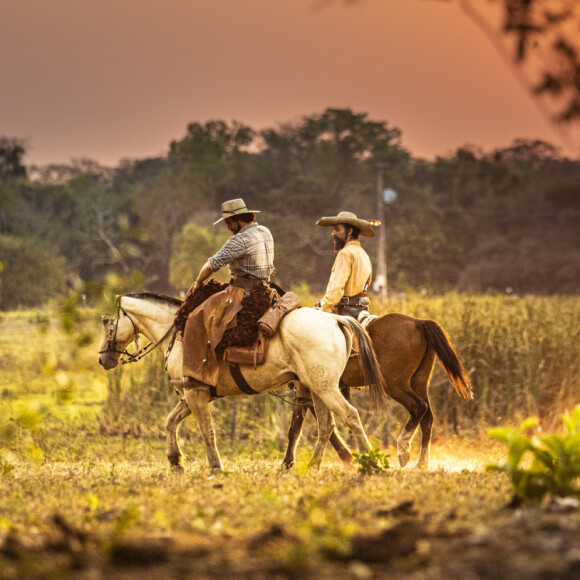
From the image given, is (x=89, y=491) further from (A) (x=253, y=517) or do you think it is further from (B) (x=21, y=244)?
(B) (x=21, y=244)

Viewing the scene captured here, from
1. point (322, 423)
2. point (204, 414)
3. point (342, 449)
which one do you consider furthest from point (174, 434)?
point (342, 449)

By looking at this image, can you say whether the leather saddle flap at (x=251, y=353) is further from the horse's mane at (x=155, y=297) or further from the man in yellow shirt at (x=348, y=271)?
the man in yellow shirt at (x=348, y=271)

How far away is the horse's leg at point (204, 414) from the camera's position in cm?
982

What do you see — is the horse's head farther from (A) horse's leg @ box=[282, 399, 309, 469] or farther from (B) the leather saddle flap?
(A) horse's leg @ box=[282, 399, 309, 469]

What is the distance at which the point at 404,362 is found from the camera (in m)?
10.8

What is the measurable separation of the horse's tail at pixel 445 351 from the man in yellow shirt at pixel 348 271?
0.68m

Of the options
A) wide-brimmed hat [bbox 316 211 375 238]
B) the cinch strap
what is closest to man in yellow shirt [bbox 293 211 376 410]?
wide-brimmed hat [bbox 316 211 375 238]

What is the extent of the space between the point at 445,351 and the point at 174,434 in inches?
115

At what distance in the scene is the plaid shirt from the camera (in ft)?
31.6

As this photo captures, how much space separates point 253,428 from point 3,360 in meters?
11.2

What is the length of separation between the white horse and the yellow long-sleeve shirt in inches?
45.7

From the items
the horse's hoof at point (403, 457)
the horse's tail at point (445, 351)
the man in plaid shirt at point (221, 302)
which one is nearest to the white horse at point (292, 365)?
the man in plaid shirt at point (221, 302)

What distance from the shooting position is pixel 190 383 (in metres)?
9.67

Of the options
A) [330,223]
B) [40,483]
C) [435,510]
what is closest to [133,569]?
[435,510]
